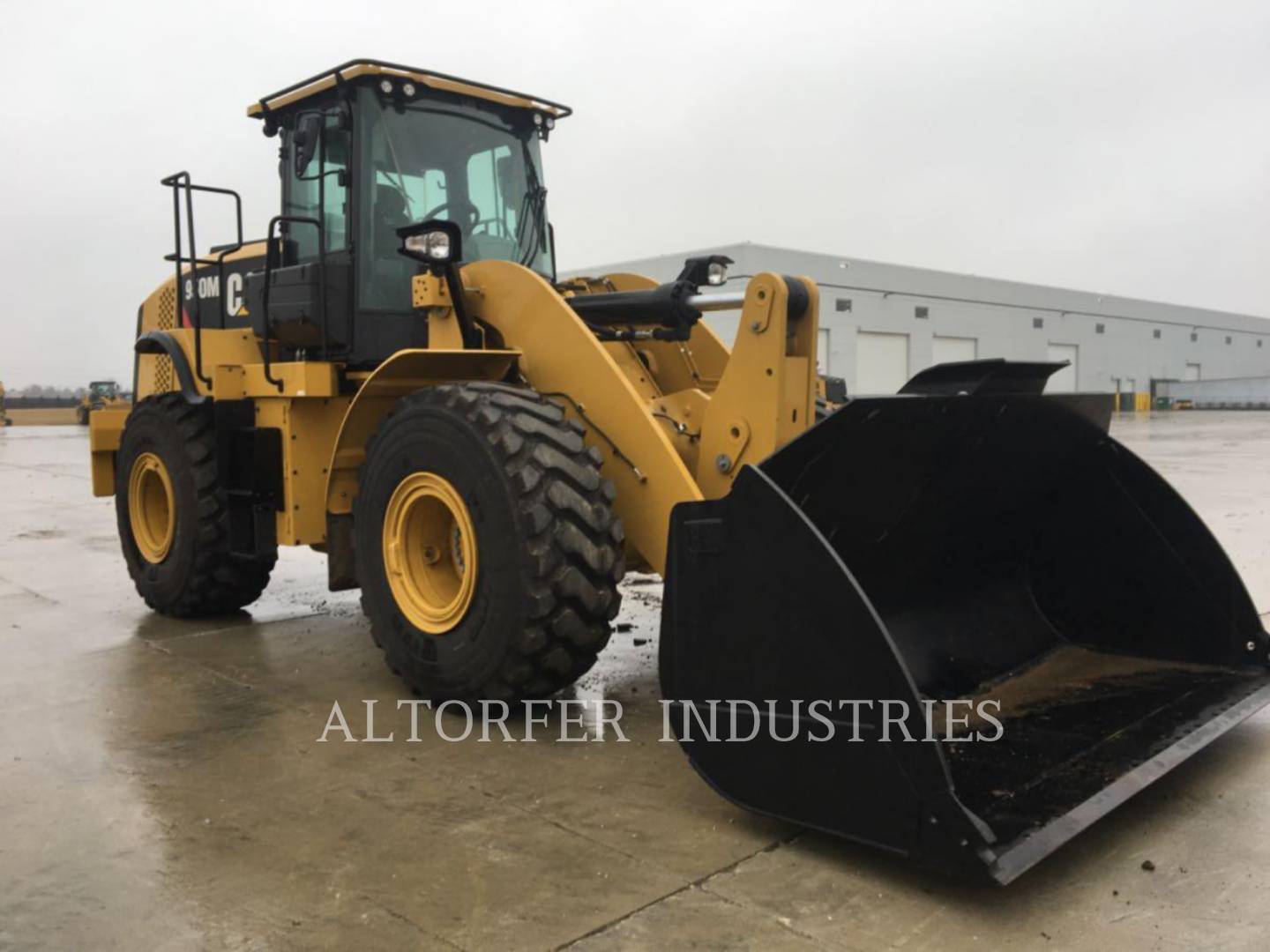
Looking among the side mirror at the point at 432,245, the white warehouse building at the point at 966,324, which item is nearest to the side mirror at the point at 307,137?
the side mirror at the point at 432,245

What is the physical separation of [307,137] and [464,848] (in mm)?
3623

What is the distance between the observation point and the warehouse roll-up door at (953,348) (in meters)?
43.6

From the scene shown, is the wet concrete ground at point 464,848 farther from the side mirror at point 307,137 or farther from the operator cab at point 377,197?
the side mirror at point 307,137

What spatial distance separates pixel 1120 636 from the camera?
15.1ft

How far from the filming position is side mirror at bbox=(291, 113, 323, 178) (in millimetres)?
5375

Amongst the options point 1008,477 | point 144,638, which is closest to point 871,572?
point 1008,477

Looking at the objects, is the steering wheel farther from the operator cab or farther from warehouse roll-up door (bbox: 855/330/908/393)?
warehouse roll-up door (bbox: 855/330/908/393)

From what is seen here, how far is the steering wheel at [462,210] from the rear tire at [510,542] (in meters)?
1.40

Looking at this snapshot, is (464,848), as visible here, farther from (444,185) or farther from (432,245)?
(444,185)

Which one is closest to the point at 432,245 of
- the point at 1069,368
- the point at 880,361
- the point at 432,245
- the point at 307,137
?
the point at 432,245

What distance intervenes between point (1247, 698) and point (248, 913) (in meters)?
3.44

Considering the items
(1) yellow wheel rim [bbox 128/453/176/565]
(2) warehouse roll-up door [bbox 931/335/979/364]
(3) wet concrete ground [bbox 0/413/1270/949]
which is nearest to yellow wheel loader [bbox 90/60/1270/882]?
(3) wet concrete ground [bbox 0/413/1270/949]

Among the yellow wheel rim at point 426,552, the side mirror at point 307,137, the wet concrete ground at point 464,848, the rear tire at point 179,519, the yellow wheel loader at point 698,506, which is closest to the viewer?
the wet concrete ground at point 464,848

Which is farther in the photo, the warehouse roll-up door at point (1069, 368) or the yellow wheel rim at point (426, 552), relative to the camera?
the warehouse roll-up door at point (1069, 368)
